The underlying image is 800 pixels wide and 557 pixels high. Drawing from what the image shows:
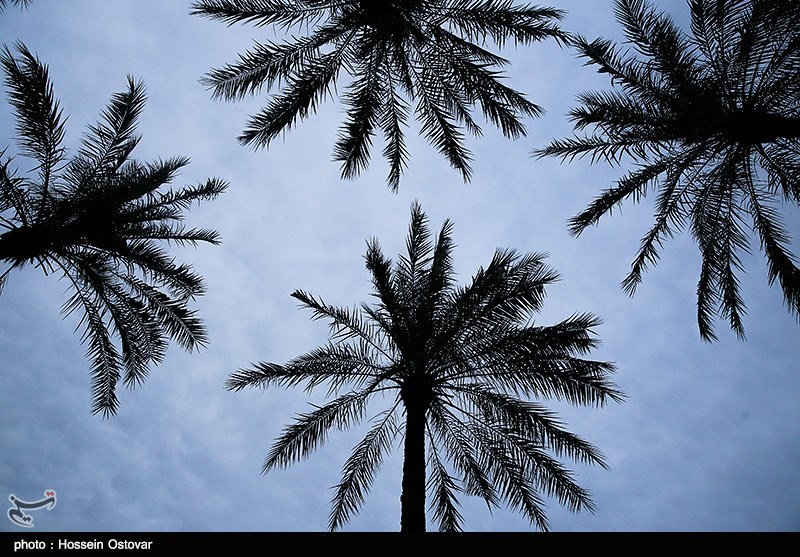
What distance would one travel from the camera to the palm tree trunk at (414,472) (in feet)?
25.8

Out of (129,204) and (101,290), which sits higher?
(129,204)

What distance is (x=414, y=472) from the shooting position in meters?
8.30

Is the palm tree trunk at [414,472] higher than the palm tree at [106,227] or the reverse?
the reverse

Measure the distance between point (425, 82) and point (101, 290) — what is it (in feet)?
19.7

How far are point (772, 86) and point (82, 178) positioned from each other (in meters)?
10.3

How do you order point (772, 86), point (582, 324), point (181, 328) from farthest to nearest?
1. point (181, 328)
2. point (582, 324)
3. point (772, 86)

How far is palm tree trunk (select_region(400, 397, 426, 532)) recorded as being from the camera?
787 cm

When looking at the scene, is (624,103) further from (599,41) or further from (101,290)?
(101,290)

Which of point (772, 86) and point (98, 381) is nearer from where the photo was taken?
point (772, 86)

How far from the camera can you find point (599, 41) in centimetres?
844

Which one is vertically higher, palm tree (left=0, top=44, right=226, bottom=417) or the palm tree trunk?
palm tree (left=0, top=44, right=226, bottom=417)

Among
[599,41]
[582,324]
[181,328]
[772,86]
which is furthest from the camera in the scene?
[181,328]
